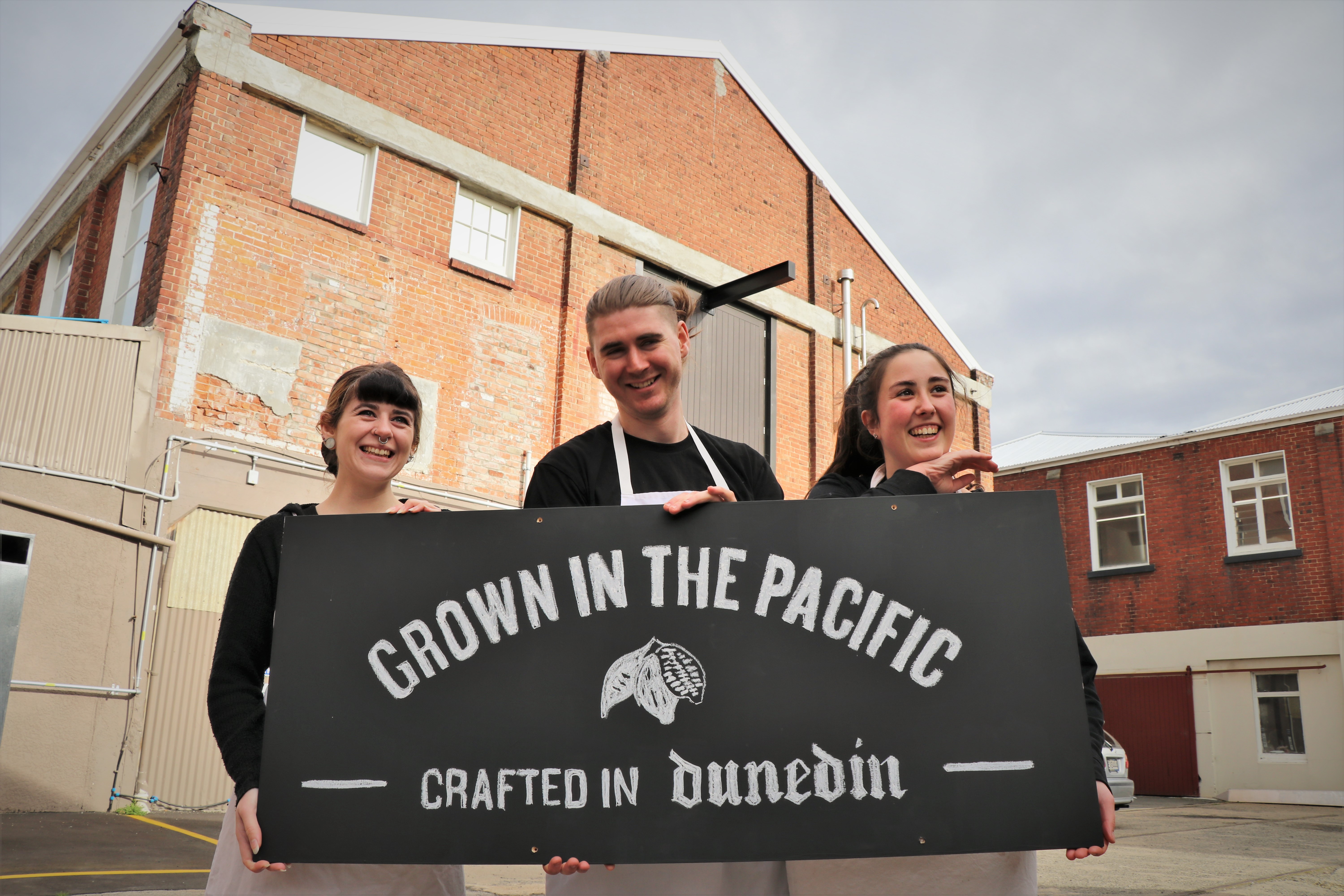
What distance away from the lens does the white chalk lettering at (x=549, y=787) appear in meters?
1.94

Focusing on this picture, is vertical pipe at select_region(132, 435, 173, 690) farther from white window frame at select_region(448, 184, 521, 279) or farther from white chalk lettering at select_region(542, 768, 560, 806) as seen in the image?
white chalk lettering at select_region(542, 768, 560, 806)

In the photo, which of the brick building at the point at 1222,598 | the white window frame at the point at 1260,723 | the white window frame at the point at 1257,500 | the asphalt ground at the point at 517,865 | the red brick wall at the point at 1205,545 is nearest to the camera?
the asphalt ground at the point at 517,865

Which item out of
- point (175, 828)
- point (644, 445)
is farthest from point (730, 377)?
point (644, 445)

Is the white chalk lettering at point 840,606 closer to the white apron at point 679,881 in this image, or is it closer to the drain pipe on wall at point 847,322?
the white apron at point 679,881

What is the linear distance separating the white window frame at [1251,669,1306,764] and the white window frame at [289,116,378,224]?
57.4ft

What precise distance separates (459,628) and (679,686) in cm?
53

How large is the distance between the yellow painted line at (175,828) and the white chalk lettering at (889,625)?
6.31 meters

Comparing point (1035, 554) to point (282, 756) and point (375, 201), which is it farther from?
point (375, 201)

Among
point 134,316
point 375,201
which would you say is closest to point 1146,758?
point 375,201

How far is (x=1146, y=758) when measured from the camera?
59.2ft

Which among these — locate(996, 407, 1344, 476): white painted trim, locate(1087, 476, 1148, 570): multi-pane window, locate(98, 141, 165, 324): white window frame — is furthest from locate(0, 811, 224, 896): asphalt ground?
locate(1087, 476, 1148, 570): multi-pane window

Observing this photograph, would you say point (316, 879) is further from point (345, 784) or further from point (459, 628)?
point (459, 628)

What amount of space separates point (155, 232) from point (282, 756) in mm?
9194

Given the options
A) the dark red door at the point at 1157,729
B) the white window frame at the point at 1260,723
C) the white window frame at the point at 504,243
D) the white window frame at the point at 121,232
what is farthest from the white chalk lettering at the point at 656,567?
the white window frame at the point at 1260,723
